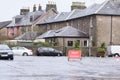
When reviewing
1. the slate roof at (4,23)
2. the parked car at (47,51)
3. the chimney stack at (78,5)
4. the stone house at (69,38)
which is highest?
the chimney stack at (78,5)

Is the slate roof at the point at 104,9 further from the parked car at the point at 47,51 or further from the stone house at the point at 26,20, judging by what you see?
the stone house at the point at 26,20

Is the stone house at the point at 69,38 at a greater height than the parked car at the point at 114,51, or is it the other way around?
the stone house at the point at 69,38

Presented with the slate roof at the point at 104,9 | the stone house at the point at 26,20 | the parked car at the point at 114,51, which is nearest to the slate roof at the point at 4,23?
the stone house at the point at 26,20

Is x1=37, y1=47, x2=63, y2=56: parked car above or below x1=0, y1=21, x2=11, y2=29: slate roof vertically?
below

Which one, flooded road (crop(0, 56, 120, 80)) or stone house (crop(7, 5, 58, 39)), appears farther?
stone house (crop(7, 5, 58, 39))

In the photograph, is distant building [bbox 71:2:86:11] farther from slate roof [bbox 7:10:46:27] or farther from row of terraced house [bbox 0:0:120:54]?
slate roof [bbox 7:10:46:27]

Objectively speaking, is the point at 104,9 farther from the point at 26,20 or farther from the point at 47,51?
the point at 26,20

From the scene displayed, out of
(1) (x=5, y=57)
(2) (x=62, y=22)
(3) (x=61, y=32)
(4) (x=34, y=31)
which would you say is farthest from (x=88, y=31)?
(1) (x=5, y=57)

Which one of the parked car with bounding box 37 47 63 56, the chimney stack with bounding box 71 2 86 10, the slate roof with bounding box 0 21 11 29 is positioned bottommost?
the parked car with bounding box 37 47 63 56

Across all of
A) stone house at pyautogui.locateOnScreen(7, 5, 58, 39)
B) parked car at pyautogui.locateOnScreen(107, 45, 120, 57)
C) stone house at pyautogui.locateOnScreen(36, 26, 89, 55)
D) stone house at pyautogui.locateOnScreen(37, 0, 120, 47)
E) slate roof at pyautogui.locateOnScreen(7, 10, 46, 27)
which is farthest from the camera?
slate roof at pyautogui.locateOnScreen(7, 10, 46, 27)

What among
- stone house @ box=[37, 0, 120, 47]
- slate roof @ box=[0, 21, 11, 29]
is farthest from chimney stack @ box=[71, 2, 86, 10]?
slate roof @ box=[0, 21, 11, 29]

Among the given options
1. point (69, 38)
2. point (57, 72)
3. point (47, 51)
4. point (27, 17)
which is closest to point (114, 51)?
point (47, 51)

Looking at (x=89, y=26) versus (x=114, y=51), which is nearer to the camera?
(x=114, y=51)

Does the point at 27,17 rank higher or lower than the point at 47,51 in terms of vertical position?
higher
